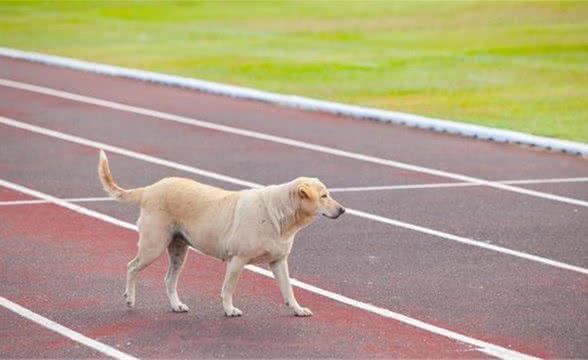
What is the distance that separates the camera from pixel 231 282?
11234 mm

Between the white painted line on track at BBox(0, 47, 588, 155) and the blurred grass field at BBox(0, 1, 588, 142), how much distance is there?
604mm

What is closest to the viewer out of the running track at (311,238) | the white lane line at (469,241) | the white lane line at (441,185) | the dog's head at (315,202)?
the running track at (311,238)

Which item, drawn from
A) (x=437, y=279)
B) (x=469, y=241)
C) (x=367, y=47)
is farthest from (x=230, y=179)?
(x=367, y=47)

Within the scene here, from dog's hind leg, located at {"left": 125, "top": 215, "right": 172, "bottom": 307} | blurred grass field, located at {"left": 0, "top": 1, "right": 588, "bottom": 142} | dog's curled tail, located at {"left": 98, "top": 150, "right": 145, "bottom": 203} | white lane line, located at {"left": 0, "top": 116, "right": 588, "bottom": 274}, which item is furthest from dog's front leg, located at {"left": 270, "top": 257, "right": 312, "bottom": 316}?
blurred grass field, located at {"left": 0, "top": 1, "right": 588, "bottom": 142}

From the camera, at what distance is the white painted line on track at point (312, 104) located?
65.2 feet

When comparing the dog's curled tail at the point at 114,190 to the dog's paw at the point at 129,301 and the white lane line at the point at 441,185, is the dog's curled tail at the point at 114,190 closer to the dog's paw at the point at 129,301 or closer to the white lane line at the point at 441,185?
the dog's paw at the point at 129,301

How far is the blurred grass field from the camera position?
23703mm

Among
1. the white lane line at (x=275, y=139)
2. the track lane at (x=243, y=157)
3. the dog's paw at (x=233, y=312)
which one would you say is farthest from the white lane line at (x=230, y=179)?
the dog's paw at (x=233, y=312)

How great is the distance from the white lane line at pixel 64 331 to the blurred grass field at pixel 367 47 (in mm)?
10418

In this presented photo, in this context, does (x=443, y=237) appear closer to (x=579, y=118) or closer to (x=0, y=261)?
(x=0, y=261)

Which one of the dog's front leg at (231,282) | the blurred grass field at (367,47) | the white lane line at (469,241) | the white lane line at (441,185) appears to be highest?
the dog's front leg at (231,282)

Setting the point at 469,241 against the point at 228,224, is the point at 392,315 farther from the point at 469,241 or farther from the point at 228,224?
the point at 469,241

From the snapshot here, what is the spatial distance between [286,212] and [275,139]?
9.12 meters

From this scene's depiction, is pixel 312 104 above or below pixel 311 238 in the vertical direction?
below
